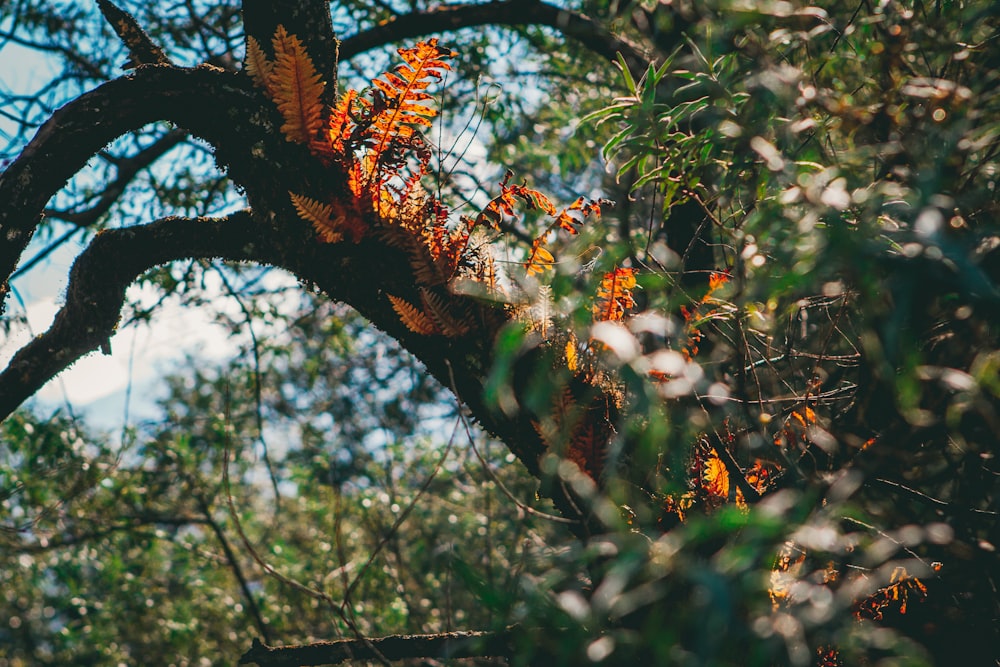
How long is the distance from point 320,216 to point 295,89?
0.41m

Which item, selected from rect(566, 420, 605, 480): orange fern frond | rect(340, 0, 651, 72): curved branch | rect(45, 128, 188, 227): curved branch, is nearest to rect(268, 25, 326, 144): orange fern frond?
rect(566, 420, 605, 480): orange fern frond

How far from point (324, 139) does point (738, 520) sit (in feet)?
5.37

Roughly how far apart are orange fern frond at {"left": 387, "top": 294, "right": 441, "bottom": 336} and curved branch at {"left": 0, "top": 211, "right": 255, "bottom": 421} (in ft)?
2.49

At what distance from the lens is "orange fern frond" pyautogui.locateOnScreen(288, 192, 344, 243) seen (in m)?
1.87

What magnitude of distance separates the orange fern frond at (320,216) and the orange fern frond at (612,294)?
814mm

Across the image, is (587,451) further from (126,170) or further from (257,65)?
(126,170)

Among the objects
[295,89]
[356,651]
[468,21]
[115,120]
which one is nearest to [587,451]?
[356,651]

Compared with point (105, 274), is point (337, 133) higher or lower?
lower

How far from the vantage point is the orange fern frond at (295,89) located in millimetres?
1901

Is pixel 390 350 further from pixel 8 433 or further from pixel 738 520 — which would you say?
pixel 738 520

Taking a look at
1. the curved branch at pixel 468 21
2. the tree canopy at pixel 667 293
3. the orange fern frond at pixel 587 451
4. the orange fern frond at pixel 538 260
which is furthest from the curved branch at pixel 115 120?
the curved branch at pixel 468 21

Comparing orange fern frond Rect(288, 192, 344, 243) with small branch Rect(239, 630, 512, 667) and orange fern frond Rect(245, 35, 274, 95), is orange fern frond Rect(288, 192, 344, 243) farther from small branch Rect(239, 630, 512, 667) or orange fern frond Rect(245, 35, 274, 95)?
small branch Rect(239, 630, 512, 667)

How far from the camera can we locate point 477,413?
191 cm

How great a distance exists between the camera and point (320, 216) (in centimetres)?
190
